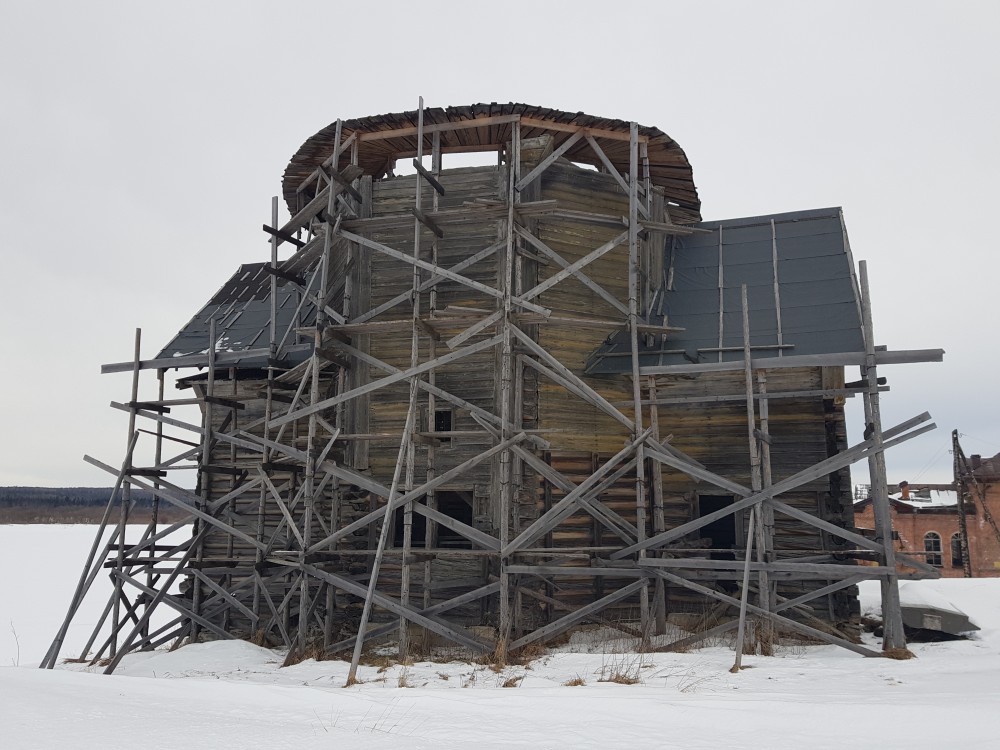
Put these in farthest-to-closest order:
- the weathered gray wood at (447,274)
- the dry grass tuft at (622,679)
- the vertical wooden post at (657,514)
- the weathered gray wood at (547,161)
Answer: the weathered gray wood at (547,161) < the vertical wooden post at (657,514) < the weathered gray wood at (447,274) < the dry grass tuft at (622,679)

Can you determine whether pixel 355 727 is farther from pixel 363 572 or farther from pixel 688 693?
pixel 363 572

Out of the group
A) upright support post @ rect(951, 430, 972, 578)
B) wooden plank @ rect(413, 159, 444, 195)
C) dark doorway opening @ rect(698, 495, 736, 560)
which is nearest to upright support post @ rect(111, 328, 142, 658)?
wooden plank @ rect(413, 159, 444, 195)

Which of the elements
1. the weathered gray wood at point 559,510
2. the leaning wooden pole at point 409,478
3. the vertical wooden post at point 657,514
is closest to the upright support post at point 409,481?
the leaning wooden pole at point 409,478

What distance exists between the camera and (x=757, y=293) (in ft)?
56.9

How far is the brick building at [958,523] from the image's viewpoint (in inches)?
1609

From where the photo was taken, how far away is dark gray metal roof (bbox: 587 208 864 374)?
1574 cm

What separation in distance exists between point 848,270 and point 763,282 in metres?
1.69

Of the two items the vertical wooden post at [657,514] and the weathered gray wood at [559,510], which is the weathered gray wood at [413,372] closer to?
the weathered gray wood at [559,510]

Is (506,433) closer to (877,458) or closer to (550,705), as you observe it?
(550,705)

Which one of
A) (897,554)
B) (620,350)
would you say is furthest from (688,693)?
(620,350)

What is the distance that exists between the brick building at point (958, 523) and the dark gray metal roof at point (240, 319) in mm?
32287

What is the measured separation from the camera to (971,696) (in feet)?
31.0

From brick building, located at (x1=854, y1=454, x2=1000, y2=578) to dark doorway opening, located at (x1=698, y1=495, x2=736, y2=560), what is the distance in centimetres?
2668

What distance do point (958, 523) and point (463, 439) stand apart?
121 feet
